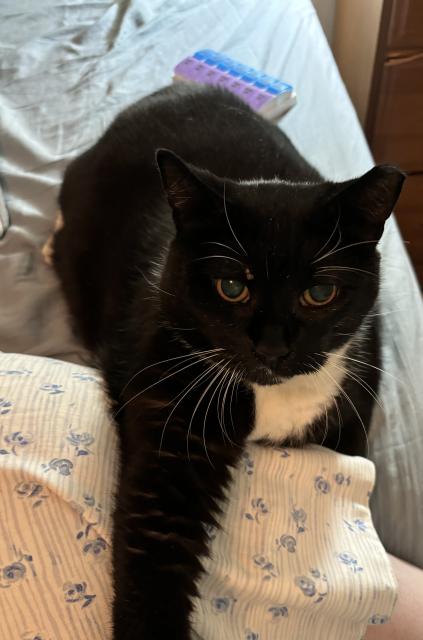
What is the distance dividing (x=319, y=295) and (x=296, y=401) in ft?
0.68

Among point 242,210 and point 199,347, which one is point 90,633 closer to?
point 199,347

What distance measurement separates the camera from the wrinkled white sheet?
101 centimetres

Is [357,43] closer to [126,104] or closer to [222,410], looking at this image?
[126,104]

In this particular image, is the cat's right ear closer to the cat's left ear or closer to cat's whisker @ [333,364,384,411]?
the cat's left ear

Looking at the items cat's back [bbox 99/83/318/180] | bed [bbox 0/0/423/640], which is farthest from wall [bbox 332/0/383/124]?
cat's back [bbox 99/83/318/180]

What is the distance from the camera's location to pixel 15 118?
1581mm

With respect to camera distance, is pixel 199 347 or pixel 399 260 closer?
pixel 199 347

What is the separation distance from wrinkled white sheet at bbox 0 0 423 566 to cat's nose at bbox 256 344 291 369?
29cm

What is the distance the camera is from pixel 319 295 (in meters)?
0.80

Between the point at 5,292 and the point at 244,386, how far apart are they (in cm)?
54

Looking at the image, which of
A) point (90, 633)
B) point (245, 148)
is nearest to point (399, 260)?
point (245, 148)

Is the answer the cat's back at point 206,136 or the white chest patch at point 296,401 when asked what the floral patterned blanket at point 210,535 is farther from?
the cat's back at point 206,136

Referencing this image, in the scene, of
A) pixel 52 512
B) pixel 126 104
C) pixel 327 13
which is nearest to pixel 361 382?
pixel 52 512

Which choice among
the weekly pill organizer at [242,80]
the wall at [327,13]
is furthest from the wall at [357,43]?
A: the weekly pill organizer at [242,80]
